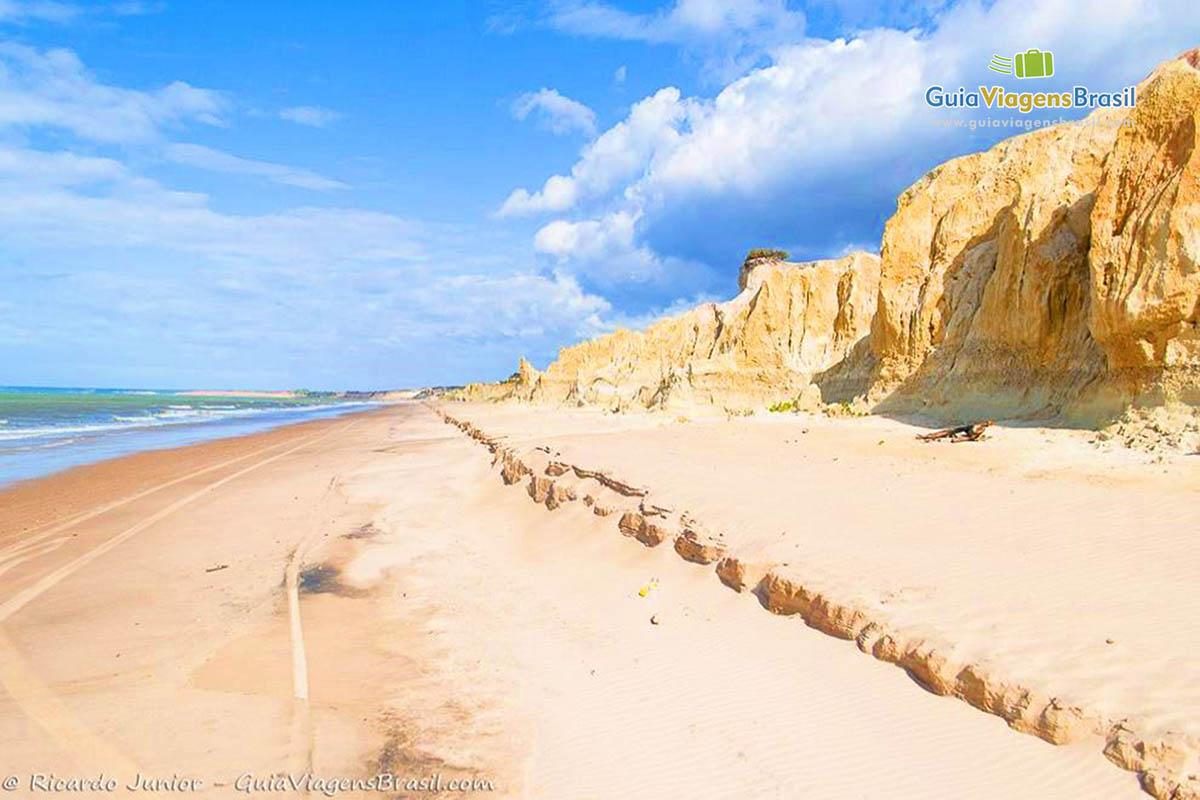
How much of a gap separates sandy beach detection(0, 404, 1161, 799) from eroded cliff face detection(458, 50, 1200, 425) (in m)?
2.52

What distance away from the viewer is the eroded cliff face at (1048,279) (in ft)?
35.0

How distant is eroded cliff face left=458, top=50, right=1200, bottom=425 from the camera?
10664 millimetres

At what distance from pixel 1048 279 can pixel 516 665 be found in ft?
47.1

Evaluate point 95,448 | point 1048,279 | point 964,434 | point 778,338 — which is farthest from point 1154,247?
point 95,448

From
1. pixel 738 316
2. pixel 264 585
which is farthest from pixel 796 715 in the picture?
pixel 738 316

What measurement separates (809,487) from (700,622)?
3.84 meters

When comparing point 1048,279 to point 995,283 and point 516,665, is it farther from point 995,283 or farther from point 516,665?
point 516,665

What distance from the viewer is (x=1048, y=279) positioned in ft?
47.6

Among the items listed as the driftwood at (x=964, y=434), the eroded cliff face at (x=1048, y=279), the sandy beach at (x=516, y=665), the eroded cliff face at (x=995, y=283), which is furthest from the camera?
the eroded cliff face at (x=995, y=283)

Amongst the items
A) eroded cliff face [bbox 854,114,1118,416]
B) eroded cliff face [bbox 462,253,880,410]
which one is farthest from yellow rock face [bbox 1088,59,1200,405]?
eroded cliff face [bbox 462,253,880,410]

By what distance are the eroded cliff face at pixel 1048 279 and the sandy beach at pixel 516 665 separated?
8.26 feet

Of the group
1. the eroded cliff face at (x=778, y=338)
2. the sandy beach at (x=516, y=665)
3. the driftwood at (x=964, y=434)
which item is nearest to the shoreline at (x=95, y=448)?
the sandy beach at (x=516, y=665)

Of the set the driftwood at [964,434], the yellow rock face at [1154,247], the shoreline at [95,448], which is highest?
the yellow rock face at [1154,247]

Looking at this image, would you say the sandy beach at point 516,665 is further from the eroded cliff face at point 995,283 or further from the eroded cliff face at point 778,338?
the eroded cliff face at point 778,338
